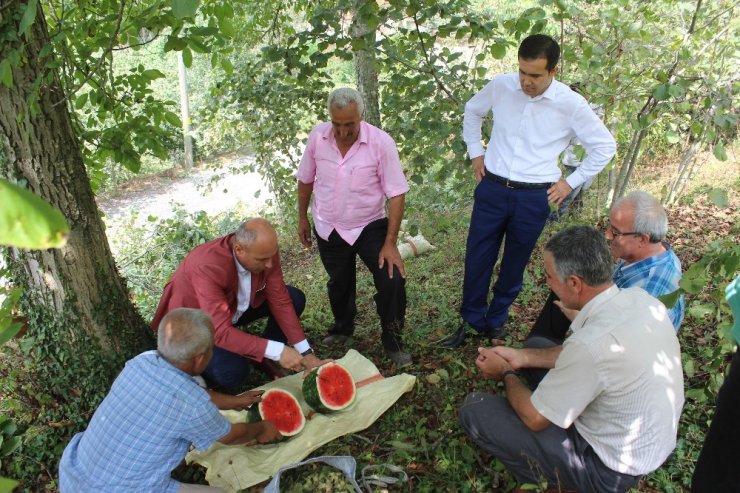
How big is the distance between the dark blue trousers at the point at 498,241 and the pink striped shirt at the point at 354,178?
2.30 ft

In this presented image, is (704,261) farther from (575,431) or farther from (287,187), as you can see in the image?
(287,187)

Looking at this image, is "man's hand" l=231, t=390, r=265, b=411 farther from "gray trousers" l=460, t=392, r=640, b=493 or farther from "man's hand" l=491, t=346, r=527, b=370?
"man's hand" l=491, t=346, r=527, b=370

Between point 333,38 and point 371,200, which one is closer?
point 371,200

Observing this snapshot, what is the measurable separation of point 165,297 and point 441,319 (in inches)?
101

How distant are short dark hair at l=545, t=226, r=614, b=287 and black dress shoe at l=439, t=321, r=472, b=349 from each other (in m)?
1.78

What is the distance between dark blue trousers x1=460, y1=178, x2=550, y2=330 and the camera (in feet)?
12.5

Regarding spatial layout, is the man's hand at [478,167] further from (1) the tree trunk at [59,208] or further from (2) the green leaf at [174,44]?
(1) the tree trunk at [59,208]

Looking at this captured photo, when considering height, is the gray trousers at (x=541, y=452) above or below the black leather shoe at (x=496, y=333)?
above

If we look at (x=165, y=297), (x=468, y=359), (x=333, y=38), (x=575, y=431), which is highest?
(x=333, y=38)

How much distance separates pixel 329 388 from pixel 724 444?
2.47 metres

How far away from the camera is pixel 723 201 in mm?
2490

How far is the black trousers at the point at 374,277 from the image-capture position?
3967 millimetres

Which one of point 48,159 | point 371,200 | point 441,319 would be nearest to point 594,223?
point 441,319

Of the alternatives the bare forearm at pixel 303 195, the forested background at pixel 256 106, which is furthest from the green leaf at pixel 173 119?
the bare forearm at pixel 303 195
